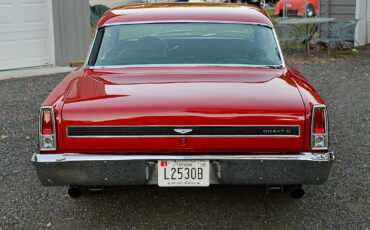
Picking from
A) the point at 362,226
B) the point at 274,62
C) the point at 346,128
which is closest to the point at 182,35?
the point at 274,62

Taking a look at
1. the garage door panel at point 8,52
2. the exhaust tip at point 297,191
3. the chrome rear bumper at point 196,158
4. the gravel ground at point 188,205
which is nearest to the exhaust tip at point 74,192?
the gravel ground at point 188,205

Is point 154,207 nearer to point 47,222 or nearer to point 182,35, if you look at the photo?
point 47,222

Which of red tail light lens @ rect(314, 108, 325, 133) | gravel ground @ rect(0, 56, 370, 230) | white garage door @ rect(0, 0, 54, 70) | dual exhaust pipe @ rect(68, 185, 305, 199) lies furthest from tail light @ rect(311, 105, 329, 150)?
white garage door @ rect(0, 0, 54, 70)

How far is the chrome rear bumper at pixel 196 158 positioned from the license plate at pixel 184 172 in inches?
1.4

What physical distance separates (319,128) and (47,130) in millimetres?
1814

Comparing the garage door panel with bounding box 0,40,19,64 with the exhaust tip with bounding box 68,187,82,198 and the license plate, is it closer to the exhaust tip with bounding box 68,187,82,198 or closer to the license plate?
the exhaust tip with bounding box 68,187,82,198

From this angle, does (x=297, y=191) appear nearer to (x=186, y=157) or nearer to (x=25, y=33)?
(x=186, y=157)

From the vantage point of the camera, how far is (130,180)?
412cm

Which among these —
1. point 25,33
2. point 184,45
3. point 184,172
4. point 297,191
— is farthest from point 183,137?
point 25,33

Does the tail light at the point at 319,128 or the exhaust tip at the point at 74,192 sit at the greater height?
the tail light at the point at 319,128

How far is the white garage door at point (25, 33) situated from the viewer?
12.7m

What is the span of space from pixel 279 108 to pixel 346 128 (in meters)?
3.76

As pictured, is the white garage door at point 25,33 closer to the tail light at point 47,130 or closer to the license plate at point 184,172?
the tail light at point 47,130

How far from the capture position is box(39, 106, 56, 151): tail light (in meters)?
4.14
